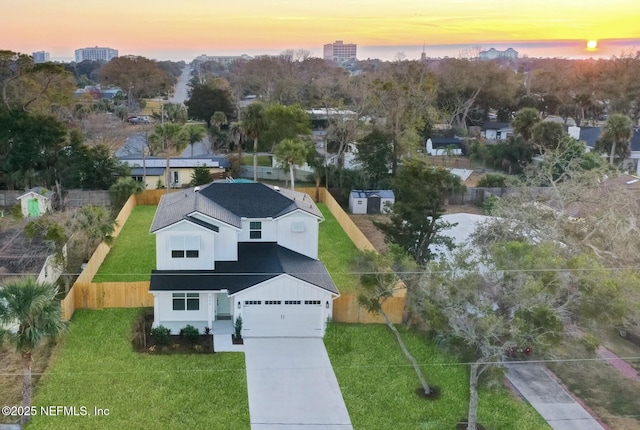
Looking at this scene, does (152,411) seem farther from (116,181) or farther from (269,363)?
(116,181)

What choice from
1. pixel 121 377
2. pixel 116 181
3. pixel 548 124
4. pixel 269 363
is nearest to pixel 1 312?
pixel 121 377

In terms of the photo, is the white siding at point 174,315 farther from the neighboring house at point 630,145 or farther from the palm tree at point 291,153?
the neighboring house at point 630,145

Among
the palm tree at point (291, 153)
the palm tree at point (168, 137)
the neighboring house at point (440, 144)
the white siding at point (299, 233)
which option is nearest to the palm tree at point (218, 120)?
the palm tree at point (168, 137)

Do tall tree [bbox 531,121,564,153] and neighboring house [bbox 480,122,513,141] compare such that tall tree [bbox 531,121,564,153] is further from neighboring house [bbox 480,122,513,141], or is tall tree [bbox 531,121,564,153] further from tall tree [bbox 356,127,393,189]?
neighboring house [bbox 480,122,513,141]

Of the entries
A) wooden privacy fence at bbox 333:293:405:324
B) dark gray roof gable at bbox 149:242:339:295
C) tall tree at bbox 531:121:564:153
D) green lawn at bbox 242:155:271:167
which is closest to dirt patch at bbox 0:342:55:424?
dark gray roof gable at bbox 149:242:339:295

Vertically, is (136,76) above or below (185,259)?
above

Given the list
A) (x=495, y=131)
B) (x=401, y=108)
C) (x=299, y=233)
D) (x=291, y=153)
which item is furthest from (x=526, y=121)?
(x=299, y=233)

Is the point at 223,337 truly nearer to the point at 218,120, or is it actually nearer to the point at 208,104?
the point at 218,120
